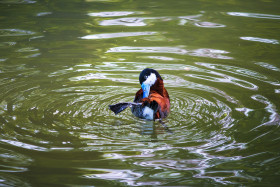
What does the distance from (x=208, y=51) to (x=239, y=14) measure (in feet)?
10.0

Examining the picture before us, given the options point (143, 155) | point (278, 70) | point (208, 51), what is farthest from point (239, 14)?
point (143, 155)

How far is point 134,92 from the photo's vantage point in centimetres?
665

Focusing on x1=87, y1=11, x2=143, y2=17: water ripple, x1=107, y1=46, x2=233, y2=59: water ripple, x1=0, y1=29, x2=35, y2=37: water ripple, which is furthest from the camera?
x1=87, y1=11, x2=143, y2=17: water ripple

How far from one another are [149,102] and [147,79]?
0.50 metres

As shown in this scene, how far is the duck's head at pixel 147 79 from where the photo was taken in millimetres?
5630

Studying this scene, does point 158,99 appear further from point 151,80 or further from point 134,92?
point 134,92

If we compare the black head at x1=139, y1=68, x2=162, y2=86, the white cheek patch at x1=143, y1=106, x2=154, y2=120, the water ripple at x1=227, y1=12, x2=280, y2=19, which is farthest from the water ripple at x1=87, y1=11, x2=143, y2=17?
the white cheek patch at x1=143, y1=106, x2=154, y2=120

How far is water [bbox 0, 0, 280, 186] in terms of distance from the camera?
4406 mm

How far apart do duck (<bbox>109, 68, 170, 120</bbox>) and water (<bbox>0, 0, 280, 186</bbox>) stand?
13cm

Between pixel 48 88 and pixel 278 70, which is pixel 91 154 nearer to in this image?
pixel 48 88

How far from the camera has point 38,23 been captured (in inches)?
420

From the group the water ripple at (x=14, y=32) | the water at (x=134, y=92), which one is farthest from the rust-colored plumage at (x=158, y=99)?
the water ripple at (x=14, y=32)

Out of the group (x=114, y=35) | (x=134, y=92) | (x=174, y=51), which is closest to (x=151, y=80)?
(x=134, y=92)

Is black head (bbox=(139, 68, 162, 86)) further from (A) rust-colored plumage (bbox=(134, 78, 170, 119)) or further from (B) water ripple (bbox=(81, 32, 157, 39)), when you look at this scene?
(B) water ripple (bbox=(81, 32, 157, 39))
